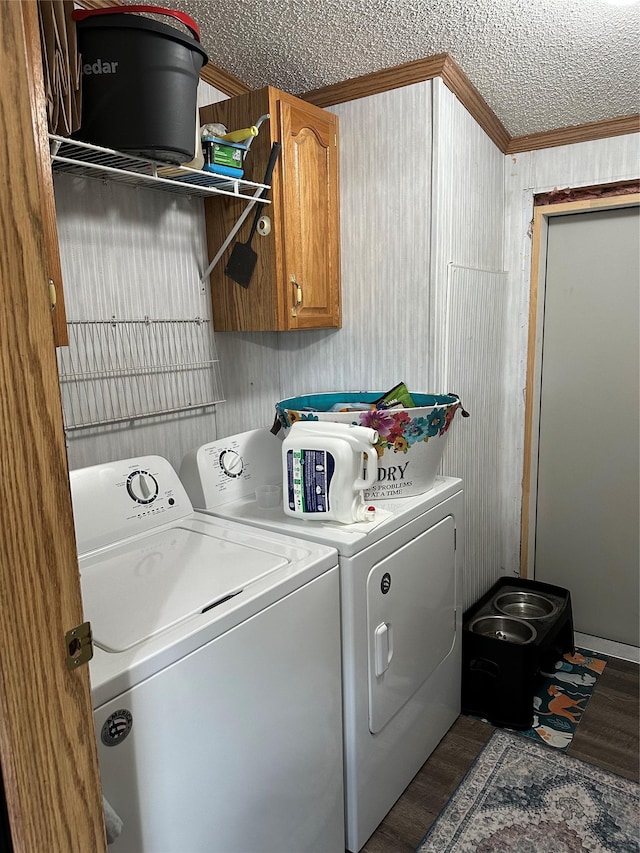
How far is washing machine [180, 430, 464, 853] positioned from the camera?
5.30 ft

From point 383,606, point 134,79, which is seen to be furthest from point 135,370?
point 383,606

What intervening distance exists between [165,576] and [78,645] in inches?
25.2

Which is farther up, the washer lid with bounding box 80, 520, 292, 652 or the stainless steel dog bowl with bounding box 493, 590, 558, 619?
the washer lid with bounding box 80, 520, 292, 652

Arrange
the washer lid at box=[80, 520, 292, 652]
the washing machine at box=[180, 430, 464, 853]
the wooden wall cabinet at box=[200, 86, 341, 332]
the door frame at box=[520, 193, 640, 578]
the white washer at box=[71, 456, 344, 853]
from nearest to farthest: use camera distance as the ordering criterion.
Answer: the white washer at box=[71, 456, 344, 853] < the washer lid at box=[80, 520, 292, 652] < the washing machine at box=[180, 430, 464, 853] < the wooden wall cabinet at box=[200, 86, 341, 332] < the door frame at box=[520, 193, 640, 578]

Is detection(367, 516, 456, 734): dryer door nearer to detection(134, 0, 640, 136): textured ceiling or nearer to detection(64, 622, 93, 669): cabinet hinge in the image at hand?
detection(64, 622, 93, 669): cabinet hinge

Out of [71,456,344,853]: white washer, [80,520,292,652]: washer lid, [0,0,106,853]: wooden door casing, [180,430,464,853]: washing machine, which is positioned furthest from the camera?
[180,430,464,853]: washing machine

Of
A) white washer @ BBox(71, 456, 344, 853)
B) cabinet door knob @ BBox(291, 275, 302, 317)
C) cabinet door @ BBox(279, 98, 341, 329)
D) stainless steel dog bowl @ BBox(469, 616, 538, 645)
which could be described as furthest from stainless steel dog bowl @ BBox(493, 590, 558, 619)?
cabinet door knob @ BBox(291, 275, 302, 317)

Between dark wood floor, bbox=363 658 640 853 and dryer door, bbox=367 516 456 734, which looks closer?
dryer door, bbox=367 516 456 734

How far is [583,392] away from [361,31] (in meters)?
1.73

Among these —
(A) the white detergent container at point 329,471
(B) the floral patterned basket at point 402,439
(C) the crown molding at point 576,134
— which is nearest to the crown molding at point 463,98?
(C) the crown molding at point 576,134

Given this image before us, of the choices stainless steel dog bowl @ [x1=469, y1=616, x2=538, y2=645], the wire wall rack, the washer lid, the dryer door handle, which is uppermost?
the wire wall rack

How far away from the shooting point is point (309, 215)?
205 cm

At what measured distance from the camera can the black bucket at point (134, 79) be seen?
1330 mm

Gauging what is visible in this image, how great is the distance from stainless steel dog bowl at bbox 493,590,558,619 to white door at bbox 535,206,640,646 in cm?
29
